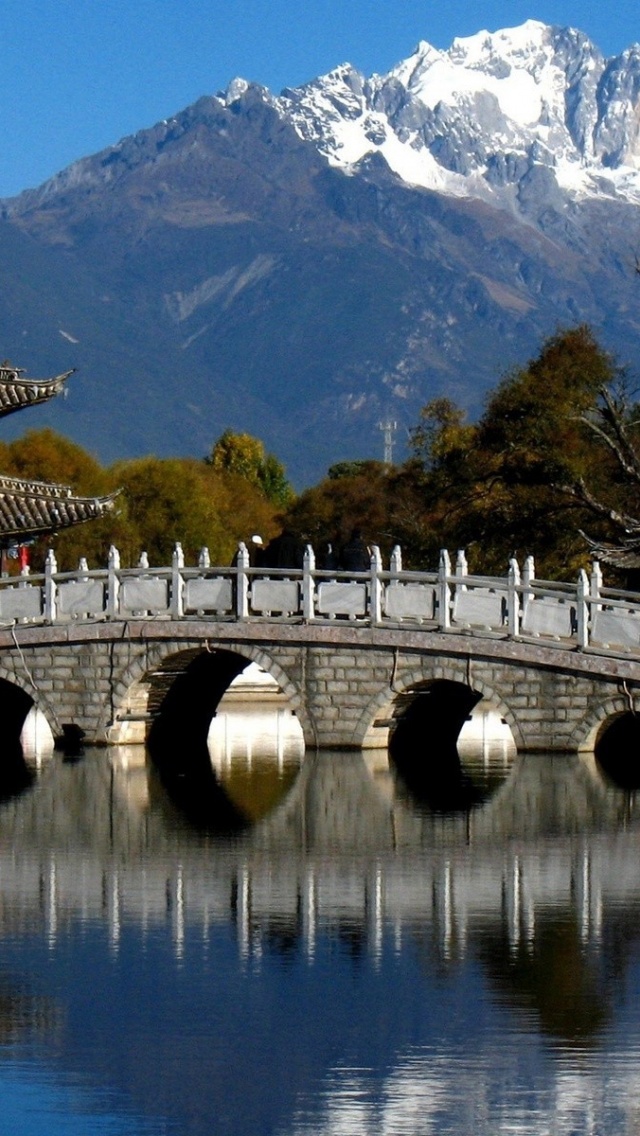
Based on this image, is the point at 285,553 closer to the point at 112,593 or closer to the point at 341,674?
the point at 112,593

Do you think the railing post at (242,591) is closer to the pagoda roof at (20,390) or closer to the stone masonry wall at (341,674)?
the stone masonry wall at (341,674)

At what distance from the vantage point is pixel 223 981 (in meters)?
19.4

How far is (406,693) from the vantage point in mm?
39375

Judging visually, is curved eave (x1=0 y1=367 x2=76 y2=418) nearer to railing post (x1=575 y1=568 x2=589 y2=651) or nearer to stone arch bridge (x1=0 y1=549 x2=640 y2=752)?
stone arch bridge (x1=0 y1=549 x2=640 y2=752)

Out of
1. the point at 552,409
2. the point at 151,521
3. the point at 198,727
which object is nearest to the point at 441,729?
the point at 198,727

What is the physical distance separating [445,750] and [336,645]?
210 inches

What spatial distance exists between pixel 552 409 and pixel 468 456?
12.8ft

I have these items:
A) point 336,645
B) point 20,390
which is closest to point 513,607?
point 336,645

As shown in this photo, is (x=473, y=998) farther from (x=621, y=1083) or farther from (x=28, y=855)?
(x=28, y=855)

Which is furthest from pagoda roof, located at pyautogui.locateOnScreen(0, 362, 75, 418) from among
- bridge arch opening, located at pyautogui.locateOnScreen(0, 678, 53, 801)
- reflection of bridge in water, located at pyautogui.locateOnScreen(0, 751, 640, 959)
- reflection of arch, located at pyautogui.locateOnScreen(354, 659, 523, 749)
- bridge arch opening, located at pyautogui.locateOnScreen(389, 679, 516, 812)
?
reflection of bridge in water, located at pyautogui.locateOnScreen(0, 751, 640, 959)

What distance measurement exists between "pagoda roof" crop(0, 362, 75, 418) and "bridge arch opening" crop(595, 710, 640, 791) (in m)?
12.3

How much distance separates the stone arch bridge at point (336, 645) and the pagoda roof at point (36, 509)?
5.02 meters

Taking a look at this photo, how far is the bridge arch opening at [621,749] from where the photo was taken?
3591 centimetres

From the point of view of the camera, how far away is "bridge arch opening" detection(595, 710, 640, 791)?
35906 mm
